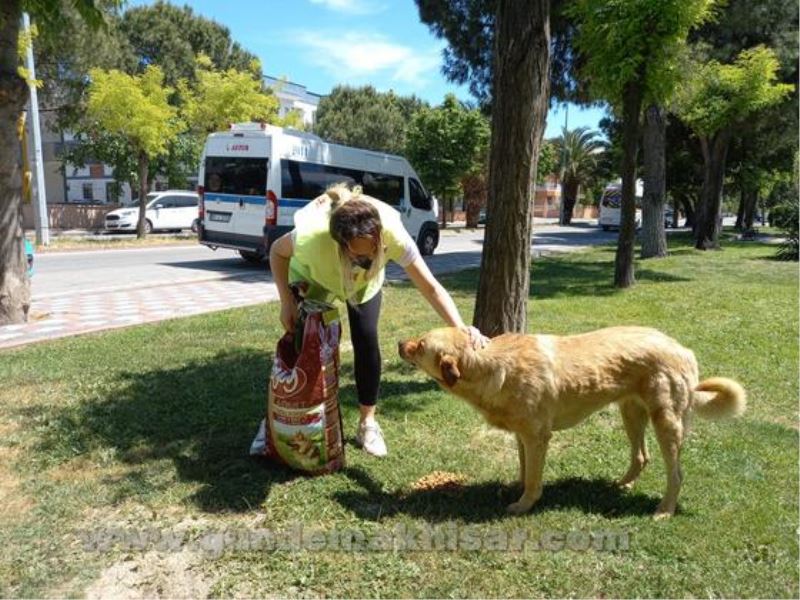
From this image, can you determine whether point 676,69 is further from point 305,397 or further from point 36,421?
point 36,421

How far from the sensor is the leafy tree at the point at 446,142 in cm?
3941

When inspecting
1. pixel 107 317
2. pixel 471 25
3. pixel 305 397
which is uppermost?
pixel 471 25

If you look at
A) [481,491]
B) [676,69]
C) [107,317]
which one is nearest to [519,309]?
[481,491]

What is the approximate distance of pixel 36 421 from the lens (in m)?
4.77

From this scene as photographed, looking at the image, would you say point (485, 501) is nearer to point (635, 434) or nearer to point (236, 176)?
point (635, 434)

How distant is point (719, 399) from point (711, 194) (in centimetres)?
2052

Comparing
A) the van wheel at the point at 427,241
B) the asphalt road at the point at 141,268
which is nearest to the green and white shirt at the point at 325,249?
the asphalt road at the point at 141,268

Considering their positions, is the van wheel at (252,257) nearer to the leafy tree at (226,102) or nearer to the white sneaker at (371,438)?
the white sneaker at (371,438)

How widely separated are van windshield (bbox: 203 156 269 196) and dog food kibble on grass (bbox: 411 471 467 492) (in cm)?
1177

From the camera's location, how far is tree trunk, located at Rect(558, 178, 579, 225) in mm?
56256

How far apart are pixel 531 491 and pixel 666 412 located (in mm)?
803

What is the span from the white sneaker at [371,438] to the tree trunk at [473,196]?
1595 inches

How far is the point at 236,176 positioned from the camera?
15.2 m

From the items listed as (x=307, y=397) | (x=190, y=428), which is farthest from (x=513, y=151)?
(x=190, y=428)
